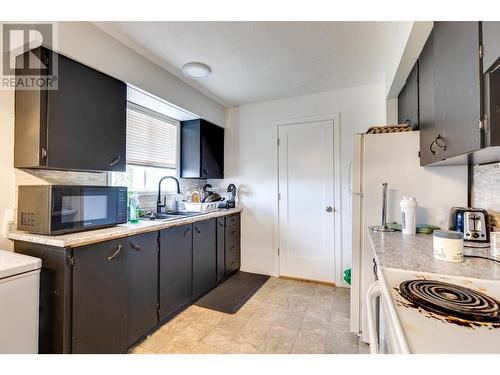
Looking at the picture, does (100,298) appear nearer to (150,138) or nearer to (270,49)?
(150,138)

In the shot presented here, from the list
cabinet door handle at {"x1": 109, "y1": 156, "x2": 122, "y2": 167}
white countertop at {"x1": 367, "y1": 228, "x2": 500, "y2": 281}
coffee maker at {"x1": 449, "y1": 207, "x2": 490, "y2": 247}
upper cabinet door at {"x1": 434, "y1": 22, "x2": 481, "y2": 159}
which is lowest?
white countertop at {"x1": 367, "y1": 228, "x2": 500, "y2": 281}

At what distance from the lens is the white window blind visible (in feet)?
7.95

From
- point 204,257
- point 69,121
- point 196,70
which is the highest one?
point 196,70

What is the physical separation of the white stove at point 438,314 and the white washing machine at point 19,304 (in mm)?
1506

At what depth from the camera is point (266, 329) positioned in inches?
75.3

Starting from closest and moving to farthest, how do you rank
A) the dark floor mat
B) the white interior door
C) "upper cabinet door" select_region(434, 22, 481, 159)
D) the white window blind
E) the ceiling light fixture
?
"upper cabinet door" select_region(434, 22, 481, 159) < the ceiling light fixture < the dark floor mat < the white window blind < the white interior door

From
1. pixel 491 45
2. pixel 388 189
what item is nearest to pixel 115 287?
pixel 388 189

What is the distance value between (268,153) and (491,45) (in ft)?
8.08

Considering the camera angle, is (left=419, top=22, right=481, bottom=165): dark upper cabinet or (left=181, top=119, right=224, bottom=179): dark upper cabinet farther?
(left=181, top=119, right=224, bottom=179): dark upper cabinet

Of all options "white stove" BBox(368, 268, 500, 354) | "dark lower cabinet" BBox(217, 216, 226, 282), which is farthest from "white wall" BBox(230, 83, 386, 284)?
"white stove" BBox(368, 268, 500, 354)

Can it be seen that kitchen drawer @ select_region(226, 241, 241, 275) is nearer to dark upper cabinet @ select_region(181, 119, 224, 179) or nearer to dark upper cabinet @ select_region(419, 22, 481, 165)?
dark upper cabinet @ select_region(181, 119, 224, 179)

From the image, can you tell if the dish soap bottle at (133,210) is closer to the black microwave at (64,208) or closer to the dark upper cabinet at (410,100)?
the black microwave at (64,208)

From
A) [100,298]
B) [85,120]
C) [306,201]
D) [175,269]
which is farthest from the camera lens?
[306,201]
